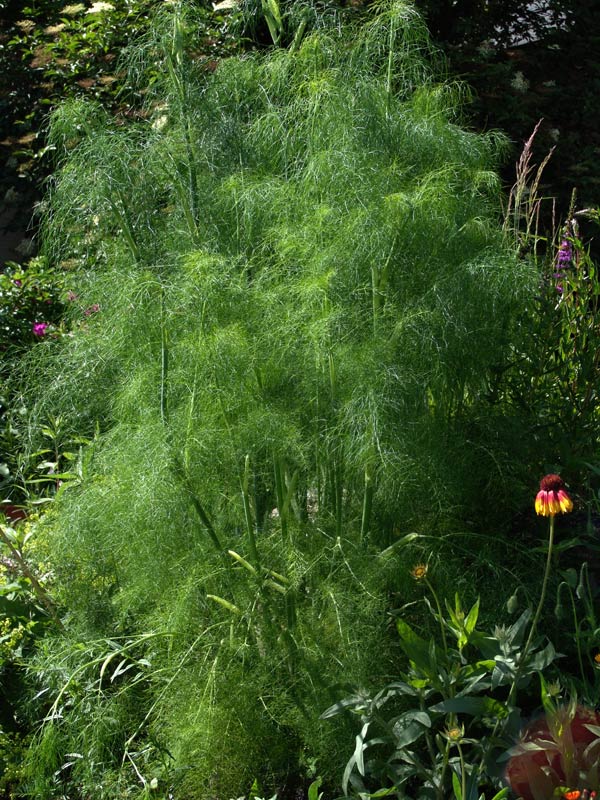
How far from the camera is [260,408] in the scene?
8.53 feet

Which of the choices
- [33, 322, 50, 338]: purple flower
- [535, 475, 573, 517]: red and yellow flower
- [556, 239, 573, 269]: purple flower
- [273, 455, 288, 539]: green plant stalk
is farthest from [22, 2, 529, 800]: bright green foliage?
[33, 322, 50, 338]: purple flower

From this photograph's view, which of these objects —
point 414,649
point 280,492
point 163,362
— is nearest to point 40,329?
point 163,362

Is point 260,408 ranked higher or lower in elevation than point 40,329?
higher

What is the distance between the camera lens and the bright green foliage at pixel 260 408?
2545 mm

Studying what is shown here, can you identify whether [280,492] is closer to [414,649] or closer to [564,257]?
[414,649]

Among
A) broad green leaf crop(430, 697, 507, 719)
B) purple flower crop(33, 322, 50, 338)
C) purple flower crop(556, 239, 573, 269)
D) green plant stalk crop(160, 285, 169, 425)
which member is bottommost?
purple flower crop(33, 322, 50, 338)

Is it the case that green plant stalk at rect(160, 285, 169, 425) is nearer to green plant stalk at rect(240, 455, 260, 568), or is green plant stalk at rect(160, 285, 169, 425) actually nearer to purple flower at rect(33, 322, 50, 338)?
green plant stalk at rect(240, 455, 260, 568)

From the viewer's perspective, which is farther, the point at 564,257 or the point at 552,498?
the point at 564,257

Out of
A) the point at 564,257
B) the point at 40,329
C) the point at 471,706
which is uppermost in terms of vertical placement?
the point at 564,257

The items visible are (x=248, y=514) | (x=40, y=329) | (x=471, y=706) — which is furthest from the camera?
(x=40, y=329)

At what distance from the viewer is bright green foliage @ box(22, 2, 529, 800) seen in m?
2.54

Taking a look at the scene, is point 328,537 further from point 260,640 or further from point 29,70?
point 29,70

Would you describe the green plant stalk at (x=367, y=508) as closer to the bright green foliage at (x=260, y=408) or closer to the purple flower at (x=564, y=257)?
the bright green foliage at (x=260, y=408)

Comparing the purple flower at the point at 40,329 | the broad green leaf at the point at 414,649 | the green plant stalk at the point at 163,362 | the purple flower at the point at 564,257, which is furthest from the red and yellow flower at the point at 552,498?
the purple flower at the point at 40,329
